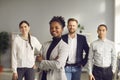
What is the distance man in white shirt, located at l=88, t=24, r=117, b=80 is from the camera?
3596mm

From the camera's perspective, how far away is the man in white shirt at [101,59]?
360cm

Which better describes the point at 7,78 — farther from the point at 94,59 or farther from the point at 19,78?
the point at 94,59

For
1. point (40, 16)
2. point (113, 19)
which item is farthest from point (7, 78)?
point (113, 19)

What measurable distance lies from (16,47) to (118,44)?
4594mm

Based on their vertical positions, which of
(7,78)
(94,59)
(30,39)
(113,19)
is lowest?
(7,78)

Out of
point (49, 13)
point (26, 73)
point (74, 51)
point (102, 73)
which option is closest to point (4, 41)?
point (49, 13)

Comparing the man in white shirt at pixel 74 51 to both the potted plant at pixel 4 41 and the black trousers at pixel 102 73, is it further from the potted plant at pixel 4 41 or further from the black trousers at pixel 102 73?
the potted plant at pixel 4 41

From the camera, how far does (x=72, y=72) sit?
3537mm

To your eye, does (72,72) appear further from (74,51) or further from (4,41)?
(4,41)

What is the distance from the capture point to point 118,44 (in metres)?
7.79

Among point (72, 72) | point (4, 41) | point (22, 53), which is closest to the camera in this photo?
point (72, 72)

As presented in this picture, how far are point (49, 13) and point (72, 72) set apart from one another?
5.13 meters

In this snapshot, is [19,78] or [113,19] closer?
[19,78]

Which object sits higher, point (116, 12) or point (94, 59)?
point (116, 12)
